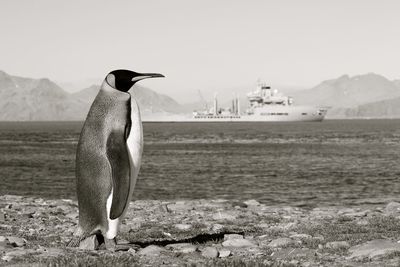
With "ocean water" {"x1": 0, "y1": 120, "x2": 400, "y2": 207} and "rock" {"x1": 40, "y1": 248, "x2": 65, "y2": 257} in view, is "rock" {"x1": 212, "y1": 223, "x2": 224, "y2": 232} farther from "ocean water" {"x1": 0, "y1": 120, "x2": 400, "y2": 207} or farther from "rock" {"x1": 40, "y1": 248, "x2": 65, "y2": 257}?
"ocean water" {"x1": 0, "y1": 120, "x2": 400, "y2": 207}

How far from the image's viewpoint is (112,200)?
390 inches

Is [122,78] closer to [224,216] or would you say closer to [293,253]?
[293,253]

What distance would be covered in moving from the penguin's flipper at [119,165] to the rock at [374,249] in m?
3.36

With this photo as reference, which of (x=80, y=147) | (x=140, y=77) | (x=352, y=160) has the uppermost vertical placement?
(x=140, y=77)

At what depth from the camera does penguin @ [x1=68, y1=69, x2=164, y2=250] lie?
32.1 feet

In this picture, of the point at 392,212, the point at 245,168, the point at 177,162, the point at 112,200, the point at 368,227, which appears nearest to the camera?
the point at 112,200

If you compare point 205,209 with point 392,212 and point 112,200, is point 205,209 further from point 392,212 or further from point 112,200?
point 112,200

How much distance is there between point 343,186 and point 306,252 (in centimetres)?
2487

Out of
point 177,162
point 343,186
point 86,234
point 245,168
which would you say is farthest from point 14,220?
point 177,162

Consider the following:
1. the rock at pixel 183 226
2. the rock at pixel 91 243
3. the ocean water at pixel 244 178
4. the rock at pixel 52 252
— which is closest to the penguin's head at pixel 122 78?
the rock at pixel 91 243

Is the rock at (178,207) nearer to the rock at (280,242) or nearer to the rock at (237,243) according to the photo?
the rock at (237,243)

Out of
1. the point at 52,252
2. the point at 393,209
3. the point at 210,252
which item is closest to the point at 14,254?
the point at 52,252

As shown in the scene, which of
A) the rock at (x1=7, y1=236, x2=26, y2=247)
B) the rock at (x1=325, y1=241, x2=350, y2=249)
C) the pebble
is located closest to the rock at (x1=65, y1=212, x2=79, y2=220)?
the pebble

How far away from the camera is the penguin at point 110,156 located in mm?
9773
